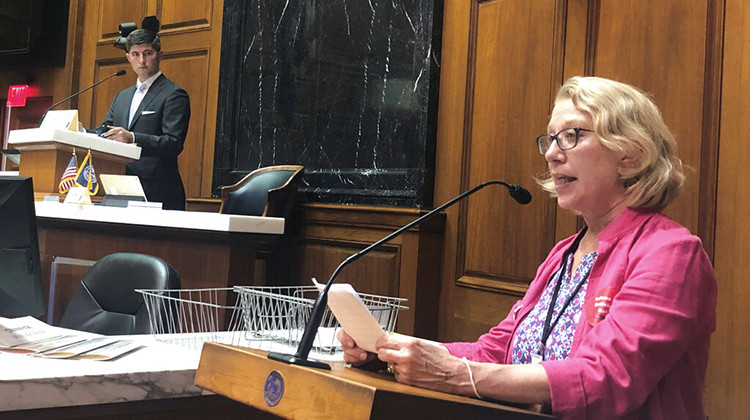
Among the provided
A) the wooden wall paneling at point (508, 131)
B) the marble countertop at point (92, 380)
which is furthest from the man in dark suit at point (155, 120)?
the marble countertop at point (92, 380)

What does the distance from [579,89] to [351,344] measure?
0.67 m

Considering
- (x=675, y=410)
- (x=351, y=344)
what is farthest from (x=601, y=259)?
(x=351, y=344)

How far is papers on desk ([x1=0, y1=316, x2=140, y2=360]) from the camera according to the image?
1.50 meters

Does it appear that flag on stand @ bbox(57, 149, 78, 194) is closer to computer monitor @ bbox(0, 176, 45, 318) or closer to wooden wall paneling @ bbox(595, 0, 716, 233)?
computer monitor @ bbox(0, 176, 45, 318)

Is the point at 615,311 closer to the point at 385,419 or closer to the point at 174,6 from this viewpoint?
the point at 385,419

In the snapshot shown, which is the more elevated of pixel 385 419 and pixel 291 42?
pixel 291 42

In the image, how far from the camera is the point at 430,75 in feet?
12.8

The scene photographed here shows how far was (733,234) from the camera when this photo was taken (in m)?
2.69

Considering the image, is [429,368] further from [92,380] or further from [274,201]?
[274,201]

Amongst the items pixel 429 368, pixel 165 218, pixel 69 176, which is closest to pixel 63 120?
pixel 69 176

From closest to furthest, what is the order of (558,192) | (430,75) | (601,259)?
(601,259)
(558,192)
(430,75)

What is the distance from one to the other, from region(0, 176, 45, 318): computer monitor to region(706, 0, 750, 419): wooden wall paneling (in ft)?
7.11

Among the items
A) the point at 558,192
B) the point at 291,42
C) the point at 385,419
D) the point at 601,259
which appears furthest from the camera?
the point at 291,42

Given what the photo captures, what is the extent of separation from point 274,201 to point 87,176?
3.11 feet
